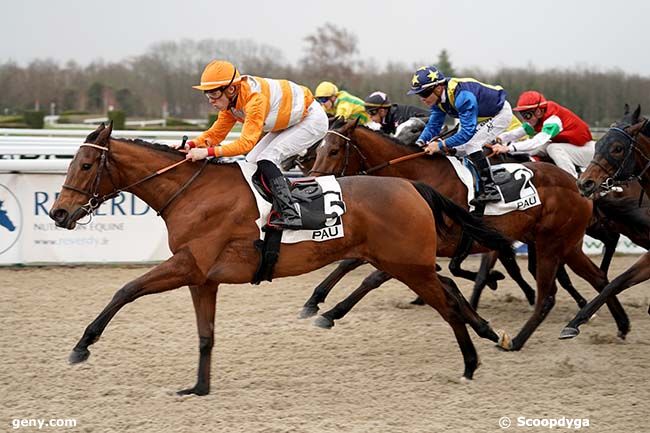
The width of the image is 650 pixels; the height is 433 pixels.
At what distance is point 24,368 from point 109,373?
576 mm

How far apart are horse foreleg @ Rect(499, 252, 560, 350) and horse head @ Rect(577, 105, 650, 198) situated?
836 mm

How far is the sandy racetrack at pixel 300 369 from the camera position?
4336mm

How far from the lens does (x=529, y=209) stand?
621cm

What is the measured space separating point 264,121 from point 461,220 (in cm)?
139

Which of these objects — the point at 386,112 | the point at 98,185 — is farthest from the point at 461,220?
the point at 386,112

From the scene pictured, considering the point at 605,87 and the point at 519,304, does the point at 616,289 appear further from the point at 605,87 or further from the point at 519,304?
the point at 605,87

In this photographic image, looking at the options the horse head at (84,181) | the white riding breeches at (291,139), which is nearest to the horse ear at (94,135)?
the horse head at (84,181)

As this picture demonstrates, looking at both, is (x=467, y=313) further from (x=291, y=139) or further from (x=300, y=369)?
(x=291, y=139)

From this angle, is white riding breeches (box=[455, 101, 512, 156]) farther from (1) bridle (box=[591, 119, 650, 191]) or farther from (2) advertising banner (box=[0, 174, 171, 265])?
(2) advertising banner (box=[0, 174, 171, 265])

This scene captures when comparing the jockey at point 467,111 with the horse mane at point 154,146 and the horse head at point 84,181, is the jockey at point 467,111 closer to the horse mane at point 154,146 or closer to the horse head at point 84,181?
the horse mane at point 154,146

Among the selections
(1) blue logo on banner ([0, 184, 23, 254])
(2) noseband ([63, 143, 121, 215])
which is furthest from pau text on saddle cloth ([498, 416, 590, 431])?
(1) blue logo on banner ([0, 184, 23, 254])

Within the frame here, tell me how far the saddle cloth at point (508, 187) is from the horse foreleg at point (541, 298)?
0.45m

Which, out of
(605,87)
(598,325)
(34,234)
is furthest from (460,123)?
(605,87)

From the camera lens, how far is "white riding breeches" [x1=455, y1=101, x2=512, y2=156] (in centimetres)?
624
